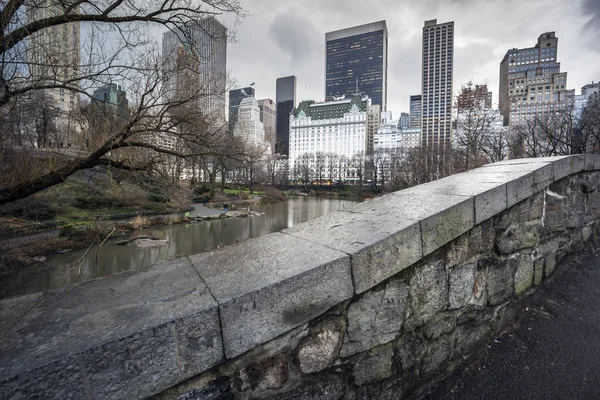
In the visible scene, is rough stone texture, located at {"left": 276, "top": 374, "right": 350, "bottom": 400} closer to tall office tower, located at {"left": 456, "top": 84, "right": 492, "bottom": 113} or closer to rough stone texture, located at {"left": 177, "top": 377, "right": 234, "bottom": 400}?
rough stone texture, located at {"left": 177, "top": 377, "right": 234, "bottom": 400}

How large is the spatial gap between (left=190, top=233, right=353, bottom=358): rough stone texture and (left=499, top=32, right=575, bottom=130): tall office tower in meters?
58.6

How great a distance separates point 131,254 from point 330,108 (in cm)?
10066

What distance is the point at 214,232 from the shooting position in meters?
18.2

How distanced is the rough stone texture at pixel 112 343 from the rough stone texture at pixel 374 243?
0.82 metres

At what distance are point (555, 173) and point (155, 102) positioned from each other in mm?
7538

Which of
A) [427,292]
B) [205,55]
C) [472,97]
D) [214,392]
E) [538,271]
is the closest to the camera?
[214,392]

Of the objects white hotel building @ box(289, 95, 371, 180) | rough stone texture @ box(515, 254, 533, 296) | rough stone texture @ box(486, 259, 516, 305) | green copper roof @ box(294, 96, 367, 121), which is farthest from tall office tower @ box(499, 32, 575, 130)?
rough stone texture @ box(486, 259, 516, 305)

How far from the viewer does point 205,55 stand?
24.8 ft

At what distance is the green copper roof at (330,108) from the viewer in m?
100

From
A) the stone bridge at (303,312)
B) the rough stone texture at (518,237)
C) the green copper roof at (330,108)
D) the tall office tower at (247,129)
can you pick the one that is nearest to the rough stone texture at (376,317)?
the stone bridge at (303,312)

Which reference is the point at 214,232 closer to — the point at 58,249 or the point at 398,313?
the point at 58,249

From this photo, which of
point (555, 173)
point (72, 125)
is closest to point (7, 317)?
point (555, 173)

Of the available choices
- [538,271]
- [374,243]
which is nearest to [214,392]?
[374,243]

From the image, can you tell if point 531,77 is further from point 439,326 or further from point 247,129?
point 439,326
